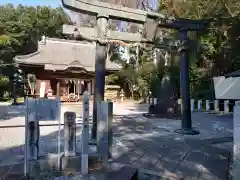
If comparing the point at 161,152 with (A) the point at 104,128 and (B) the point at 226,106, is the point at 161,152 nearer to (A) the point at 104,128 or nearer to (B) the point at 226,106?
(A) the point at 104,128

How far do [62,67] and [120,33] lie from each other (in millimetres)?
12495

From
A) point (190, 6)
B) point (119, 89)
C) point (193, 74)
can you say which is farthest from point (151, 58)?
point (190, 6)

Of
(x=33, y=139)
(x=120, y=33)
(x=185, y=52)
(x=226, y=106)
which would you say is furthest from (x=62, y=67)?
(x=33, y=139)

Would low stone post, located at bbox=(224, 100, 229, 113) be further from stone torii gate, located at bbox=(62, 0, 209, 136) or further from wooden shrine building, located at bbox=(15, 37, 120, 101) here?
wooden shrine building, located at bbox=(15, 37, 120, 101)

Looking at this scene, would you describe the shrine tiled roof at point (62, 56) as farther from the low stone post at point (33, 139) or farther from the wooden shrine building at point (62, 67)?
the low stone post at point (33, 139)

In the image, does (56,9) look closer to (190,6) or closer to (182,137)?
(190,6)

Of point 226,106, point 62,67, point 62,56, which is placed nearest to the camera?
point 226,106

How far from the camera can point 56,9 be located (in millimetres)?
26797

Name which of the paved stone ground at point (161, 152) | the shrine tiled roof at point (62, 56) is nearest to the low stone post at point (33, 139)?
the paved stone ground at point (161, 152)

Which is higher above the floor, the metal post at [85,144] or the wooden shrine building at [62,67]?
the wooden shrine building at [62,67]

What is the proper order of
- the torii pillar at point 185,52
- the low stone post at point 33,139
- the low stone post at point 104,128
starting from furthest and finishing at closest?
the torii pillar at point 185,52 → the low stone post at point 104,128 → the low stone post at point 33,139

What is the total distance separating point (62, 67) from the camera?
708 inches

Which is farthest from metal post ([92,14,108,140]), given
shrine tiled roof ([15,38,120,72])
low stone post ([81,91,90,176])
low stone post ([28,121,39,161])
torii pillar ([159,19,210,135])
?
shrine tiled roof ([15,38,120,72])

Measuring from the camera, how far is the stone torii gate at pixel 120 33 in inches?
217
